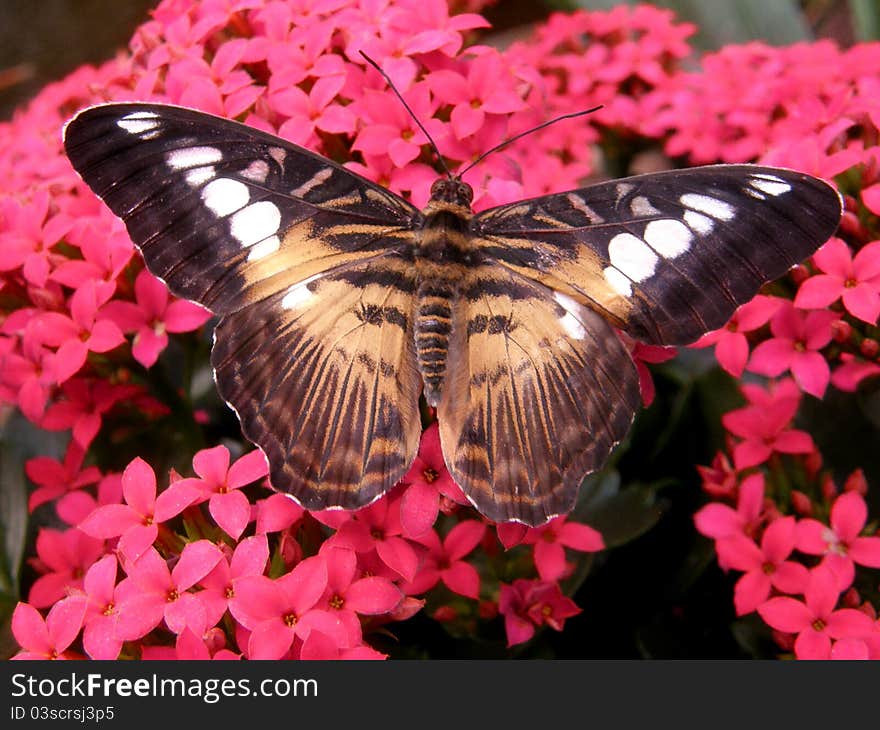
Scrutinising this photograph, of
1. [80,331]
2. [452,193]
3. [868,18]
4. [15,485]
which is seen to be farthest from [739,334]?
[868,18]

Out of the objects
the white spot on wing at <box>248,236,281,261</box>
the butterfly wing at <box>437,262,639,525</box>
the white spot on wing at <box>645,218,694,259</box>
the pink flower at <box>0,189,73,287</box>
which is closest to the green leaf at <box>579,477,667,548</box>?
the butterfly wing at <box>437,262,639,525</box>

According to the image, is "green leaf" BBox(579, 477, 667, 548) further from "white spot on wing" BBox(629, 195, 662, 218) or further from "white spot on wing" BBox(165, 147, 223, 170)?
"white spot on wing" BBox(165, 147, 223, 170)

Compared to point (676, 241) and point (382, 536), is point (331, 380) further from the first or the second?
point (676, 241)

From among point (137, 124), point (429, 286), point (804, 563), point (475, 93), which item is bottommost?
point (804, 563)

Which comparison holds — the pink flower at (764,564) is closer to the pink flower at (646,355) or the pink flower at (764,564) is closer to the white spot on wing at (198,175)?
the pink flower at (646,355)

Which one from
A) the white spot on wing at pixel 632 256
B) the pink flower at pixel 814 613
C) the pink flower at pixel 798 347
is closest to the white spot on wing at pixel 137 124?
the white spot on wing at pixel 632 256

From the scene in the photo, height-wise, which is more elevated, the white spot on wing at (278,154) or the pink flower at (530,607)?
the white spot on wing at (278,154)
